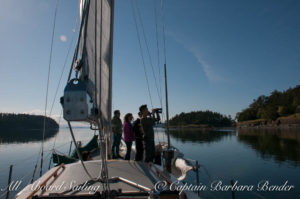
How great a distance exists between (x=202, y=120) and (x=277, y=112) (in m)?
66.6

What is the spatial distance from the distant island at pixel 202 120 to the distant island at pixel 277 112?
3357cm

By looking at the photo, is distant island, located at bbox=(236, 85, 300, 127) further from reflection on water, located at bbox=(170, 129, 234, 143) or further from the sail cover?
the sail cover

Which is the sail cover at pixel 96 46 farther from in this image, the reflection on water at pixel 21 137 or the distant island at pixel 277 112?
the distant island at pixel 277 112

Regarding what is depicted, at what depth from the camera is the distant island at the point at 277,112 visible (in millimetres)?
101875

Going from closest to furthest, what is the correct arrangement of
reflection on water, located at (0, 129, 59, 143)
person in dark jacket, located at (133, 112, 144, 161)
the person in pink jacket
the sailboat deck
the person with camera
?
the sailboat deck
the person with camera
person in dark jacket, located at (133, 112, 144, 161)
the person in pink jacket
reflection on water, located at (0, 129, 59, 143)

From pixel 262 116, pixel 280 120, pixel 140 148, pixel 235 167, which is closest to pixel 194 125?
pixel 262 116

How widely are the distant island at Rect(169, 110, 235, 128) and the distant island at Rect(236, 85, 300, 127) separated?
33.6m

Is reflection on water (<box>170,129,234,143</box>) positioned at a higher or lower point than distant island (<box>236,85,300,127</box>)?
lower

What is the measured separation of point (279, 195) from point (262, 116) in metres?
131

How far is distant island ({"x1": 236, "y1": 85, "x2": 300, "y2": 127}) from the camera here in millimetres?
101875

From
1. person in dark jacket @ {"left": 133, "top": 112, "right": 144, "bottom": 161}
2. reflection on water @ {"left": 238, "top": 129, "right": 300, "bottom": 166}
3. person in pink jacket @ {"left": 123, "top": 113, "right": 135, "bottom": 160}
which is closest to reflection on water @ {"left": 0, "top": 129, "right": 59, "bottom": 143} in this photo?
reflection on water @ {"left": 238, "top": 129, "right": 300, "bottom": 166}

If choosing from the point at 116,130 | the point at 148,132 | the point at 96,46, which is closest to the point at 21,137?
the point at 116,130

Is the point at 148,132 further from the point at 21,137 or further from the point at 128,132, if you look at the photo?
the point at 21,137

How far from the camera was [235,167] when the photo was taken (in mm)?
17688
